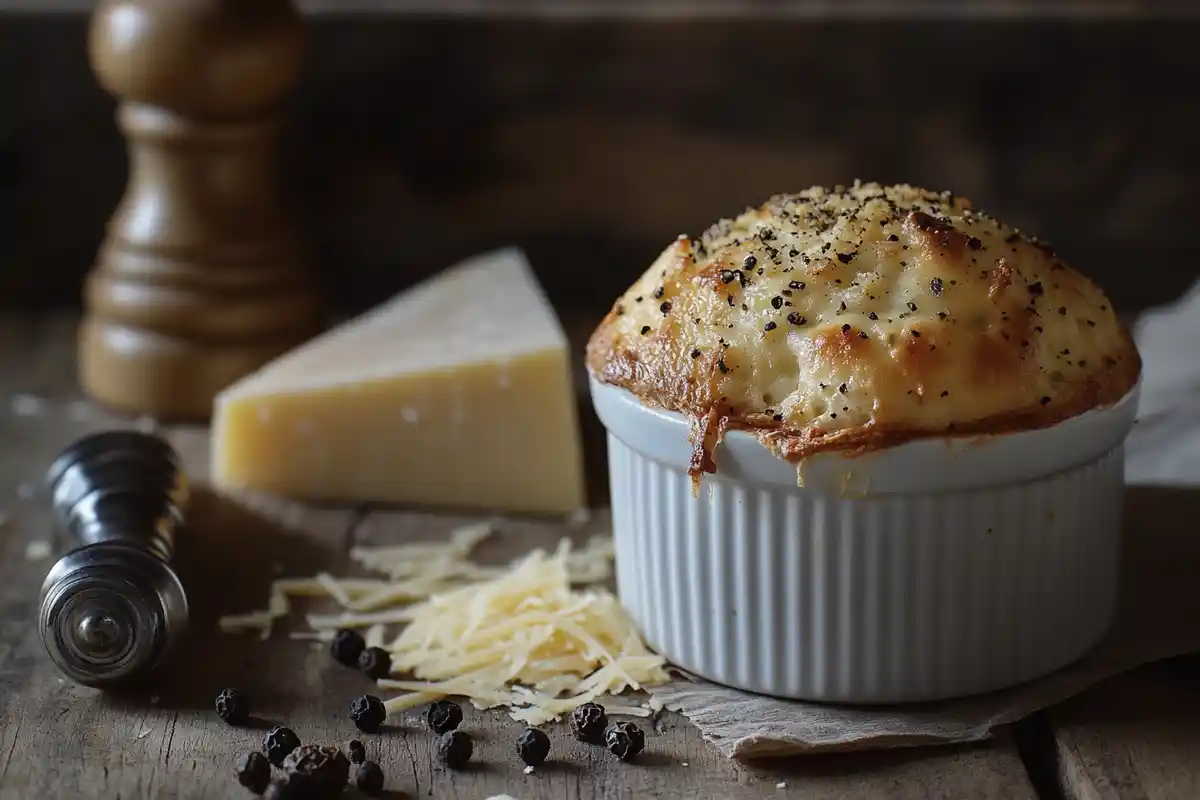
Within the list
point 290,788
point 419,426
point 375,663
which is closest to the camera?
point 290,788

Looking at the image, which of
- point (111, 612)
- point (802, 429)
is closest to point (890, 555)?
point (802, 429)

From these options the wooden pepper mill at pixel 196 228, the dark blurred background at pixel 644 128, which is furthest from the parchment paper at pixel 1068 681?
the wooden pepper mill at pixel 196 228

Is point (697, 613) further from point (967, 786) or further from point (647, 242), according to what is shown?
point (647, 242)

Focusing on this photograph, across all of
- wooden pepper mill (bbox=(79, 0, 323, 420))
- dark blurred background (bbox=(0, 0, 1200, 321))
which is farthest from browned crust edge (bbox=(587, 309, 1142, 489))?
dark blurred background (bbox=(0, 0, 1200, 321))

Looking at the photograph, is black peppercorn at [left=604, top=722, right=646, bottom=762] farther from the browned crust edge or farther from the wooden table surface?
the browned crust edge

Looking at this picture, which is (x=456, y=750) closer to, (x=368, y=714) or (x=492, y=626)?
(x=368, y=714)

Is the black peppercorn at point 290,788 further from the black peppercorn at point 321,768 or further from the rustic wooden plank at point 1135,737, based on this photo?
the rustic wooden plank at point 1135,737

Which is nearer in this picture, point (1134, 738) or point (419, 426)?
point (1134, 738)
